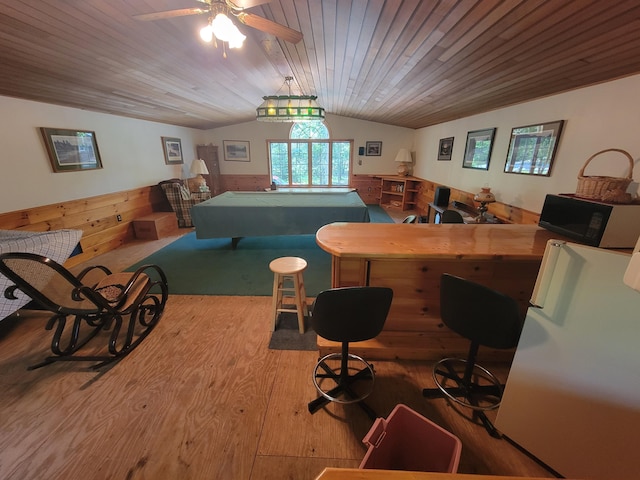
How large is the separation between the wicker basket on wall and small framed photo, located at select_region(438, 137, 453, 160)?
324 cm

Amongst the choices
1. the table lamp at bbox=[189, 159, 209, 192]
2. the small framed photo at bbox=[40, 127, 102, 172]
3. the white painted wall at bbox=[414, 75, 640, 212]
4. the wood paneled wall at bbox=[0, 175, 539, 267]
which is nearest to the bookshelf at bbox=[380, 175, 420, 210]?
the wood paneled wall at bbox=[0, 175, 539, 267]

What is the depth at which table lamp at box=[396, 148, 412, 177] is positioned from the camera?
668cm

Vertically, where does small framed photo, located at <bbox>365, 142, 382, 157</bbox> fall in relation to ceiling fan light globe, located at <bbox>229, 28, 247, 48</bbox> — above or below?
below

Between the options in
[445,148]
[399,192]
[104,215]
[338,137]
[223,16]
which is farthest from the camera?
[338,137]

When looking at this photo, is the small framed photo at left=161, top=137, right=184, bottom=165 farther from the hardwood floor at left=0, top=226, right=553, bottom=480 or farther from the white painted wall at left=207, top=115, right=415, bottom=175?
the hardwood floor at left=0, top=226, right=553, bottom=480

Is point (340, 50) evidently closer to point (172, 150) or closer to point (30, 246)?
point (30, 246)

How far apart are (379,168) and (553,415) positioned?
6.80 meters

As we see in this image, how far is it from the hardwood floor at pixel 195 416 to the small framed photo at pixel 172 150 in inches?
168

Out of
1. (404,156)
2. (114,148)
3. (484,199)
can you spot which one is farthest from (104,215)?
(404,156)

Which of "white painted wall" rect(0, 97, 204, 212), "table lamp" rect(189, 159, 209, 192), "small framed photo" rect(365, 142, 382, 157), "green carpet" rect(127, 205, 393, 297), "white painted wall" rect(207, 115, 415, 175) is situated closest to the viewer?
"white painted wall" rect(0, 97, 204, 212)

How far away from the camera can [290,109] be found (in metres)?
3.48

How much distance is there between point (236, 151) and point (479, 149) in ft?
19.6

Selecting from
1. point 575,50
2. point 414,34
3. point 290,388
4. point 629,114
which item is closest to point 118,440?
point 290,388

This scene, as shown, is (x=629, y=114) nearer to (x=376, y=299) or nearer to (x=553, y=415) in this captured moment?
(x=553, y=415)
